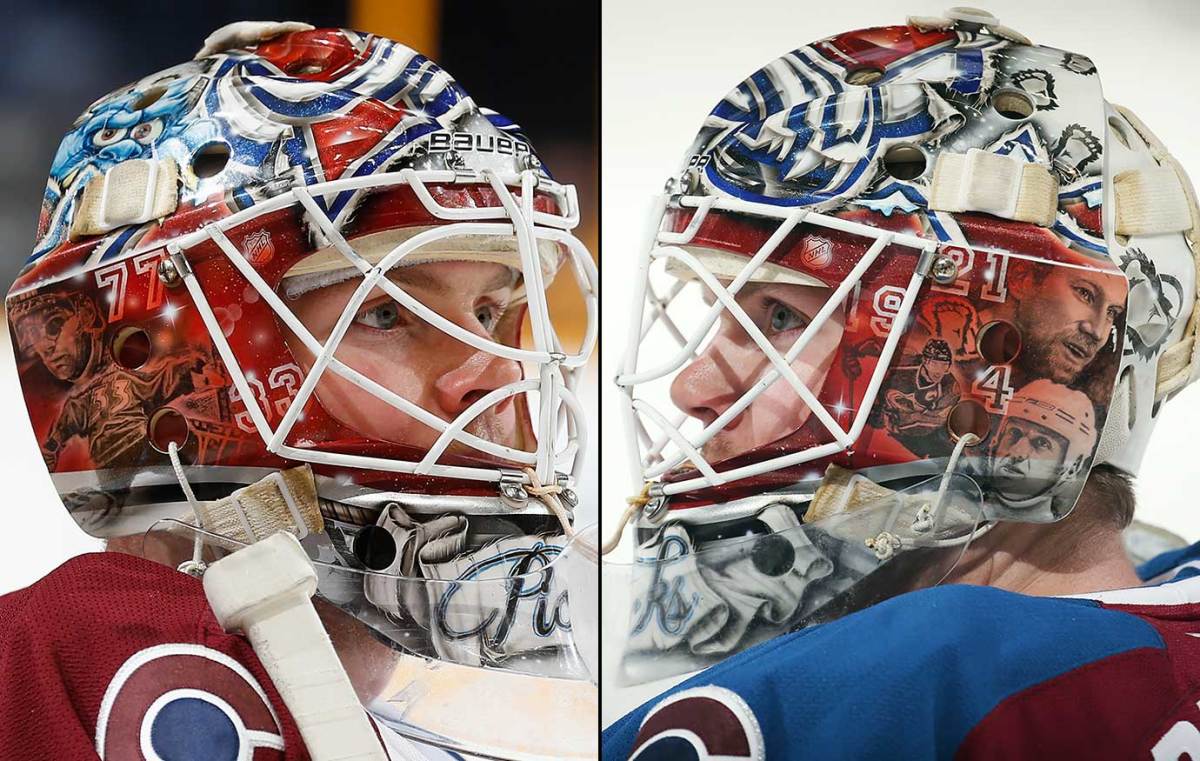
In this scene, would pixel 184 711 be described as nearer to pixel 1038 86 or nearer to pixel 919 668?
pixel 919 668

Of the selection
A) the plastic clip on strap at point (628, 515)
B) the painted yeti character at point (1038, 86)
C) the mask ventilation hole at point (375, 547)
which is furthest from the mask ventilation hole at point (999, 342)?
the mask ventilation hole at point (375, 547)

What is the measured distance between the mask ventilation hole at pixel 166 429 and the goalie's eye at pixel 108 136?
9.8 inches

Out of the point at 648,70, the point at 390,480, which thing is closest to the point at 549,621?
the point at 390,480

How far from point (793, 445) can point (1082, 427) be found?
0.85 ft

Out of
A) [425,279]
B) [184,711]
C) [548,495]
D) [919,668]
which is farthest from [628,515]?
[184,711]

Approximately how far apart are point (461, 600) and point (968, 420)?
488 mm

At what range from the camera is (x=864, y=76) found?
136 cm

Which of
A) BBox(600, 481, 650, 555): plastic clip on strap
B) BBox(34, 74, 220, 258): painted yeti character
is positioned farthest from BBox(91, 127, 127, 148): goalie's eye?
BBox(600, 481, 650, 555): plastic clip on strap

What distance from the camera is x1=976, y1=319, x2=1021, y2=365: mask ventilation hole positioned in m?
1.27

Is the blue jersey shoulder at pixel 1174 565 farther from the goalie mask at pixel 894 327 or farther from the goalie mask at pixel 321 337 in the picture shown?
the goalie mask at pixel 321 337

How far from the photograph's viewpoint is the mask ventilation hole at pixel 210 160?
1.26 metres

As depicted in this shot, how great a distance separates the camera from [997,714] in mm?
1021

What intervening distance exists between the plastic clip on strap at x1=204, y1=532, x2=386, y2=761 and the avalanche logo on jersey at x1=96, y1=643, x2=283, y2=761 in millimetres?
24

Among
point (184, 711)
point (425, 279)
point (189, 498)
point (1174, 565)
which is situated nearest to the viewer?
point (184, 711)
